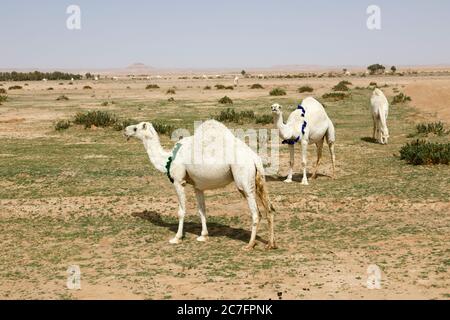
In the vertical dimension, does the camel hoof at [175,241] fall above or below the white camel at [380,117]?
below

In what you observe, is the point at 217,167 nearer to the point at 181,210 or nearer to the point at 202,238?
the point at 181,210

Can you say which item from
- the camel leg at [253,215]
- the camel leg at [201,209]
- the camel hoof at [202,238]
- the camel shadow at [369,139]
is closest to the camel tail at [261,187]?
the camel leg at [253,215]

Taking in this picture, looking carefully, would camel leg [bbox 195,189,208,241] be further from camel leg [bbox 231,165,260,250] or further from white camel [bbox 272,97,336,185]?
white camel [bbox 272,97,336,185]

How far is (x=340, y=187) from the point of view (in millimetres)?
13328

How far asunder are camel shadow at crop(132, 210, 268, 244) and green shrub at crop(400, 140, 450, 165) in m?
7.71

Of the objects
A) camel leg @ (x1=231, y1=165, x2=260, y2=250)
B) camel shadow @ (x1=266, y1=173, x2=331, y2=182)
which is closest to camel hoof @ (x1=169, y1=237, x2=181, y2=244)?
camel leg @ (x1=231, y1=165, x2=260, y2=250)

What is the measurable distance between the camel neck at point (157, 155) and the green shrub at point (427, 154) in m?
9.05

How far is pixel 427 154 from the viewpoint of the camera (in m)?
15.3

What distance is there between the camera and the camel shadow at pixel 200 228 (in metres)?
9.98

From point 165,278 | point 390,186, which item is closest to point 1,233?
point 165,278

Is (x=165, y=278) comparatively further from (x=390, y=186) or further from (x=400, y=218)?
(x=390, y=186)

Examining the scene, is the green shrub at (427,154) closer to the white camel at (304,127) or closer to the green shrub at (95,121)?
the white camel at (304,127)

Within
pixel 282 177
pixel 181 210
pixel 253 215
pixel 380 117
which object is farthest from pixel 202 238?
pixel 380 117

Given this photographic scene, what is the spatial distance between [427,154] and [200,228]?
831 centimetres
